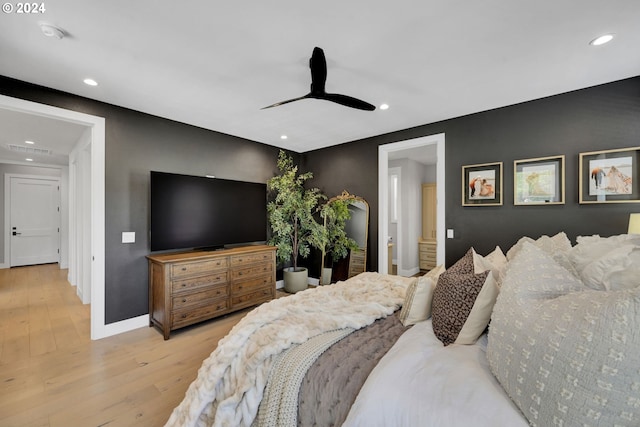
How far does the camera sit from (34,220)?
6441 millimetres

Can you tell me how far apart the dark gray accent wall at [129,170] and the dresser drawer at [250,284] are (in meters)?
1.02

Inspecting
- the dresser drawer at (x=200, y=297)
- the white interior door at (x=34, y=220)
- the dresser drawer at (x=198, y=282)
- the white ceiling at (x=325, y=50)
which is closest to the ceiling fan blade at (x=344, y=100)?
the white ceiling at (x=325, y=50)

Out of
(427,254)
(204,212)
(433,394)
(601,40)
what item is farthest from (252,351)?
(427,254)

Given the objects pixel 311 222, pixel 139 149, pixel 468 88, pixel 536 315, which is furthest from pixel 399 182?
pixel 536 315

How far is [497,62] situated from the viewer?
2.14 metres

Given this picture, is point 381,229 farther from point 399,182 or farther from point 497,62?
point 497,62

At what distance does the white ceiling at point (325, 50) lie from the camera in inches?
63.8

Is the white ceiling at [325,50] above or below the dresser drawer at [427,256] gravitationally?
above

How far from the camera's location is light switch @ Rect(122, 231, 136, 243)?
10.0 feet

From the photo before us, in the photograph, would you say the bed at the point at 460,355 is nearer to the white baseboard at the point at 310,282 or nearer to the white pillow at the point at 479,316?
the white pillow at the point at 479,316

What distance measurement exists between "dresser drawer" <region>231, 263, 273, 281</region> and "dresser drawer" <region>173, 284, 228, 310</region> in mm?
193

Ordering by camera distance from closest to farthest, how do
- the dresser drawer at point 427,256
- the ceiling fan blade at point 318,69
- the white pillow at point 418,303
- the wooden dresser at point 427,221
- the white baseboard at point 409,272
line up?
the white pillow at point 418,303
the ceiling fan blade at point 318,69
the white baseboard at point 409,272
the dresser drawer at point 427,256
the wooden dresser at point 427,221

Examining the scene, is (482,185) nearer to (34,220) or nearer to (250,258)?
(250,258)

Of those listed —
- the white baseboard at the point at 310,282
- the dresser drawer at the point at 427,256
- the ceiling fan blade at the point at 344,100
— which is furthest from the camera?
the dresser drawer at the point at 427,256
